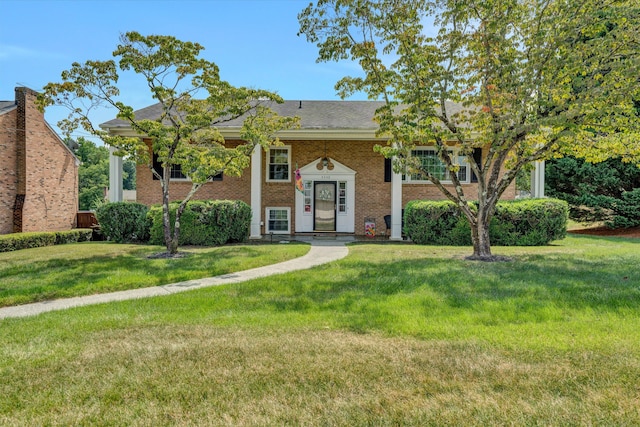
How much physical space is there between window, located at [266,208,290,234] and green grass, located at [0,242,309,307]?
4.47 metres

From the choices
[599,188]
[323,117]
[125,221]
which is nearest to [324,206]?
[323,117]

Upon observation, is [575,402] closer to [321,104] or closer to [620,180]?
[321,104]

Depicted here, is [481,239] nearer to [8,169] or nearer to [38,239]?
[38,239]

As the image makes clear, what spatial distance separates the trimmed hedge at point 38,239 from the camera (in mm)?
11625

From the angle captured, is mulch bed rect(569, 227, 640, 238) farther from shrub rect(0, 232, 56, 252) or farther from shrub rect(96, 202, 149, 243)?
shrub rect(0, 232, 56, 252)

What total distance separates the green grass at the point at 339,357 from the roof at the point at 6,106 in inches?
577

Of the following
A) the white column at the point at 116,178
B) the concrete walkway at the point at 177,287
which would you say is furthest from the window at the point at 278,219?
the white column at the point at 116,178

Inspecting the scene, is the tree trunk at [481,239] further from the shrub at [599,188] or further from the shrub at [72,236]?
the shrub at [72,236]

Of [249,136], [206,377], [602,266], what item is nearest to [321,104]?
[249,136]

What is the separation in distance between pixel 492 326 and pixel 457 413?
2.06 metres

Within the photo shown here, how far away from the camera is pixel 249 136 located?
961cm

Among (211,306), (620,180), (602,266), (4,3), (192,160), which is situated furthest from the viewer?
(620,180)

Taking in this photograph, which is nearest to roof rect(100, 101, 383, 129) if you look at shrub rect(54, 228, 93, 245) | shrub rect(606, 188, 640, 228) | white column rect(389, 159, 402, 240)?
white column rect(389, 159, 402, 240)

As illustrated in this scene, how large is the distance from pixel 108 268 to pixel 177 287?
88.7 inches
